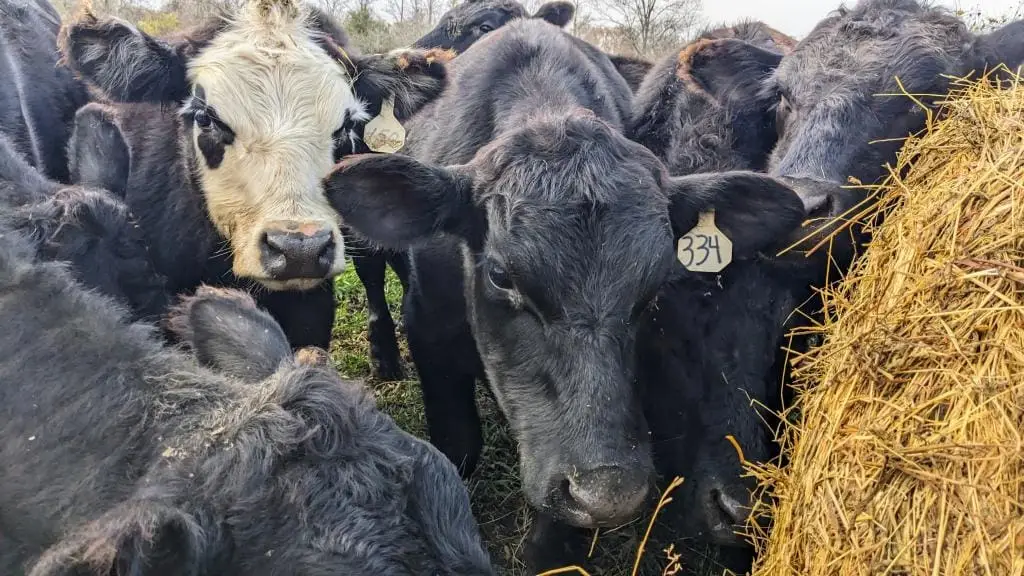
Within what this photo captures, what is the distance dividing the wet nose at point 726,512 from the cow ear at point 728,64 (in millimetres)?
2763

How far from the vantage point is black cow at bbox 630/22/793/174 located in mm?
4906

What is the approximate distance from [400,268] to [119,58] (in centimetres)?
231

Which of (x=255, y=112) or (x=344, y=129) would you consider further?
(x=344, y=129)

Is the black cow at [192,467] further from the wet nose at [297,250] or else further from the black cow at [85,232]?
the wet nose at [297,250]

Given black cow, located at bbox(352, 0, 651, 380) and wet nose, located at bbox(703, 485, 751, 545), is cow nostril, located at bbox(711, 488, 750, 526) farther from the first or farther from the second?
black cow, located at bbox(352, 0, 651, 380)

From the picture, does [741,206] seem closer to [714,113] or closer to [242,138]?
[714,113]

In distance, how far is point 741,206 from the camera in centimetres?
366

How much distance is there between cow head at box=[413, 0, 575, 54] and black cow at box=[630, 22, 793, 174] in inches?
239

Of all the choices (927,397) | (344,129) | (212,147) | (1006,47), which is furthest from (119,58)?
(1006,47)

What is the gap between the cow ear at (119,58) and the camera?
4641 millimetres

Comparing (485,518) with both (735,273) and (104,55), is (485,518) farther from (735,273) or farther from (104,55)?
(104,55)

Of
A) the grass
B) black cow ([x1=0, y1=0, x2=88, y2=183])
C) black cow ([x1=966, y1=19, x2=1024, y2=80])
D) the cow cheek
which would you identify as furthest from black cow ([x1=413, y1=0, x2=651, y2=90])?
black cow ([x1=966, y1=19, x2=1024, y2=80])

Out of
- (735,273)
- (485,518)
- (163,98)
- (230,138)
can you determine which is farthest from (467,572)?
(163,98)

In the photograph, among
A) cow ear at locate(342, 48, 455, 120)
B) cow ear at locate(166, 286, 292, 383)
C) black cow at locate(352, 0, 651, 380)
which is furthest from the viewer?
black cow at locate(352, 0, 651, 380)
